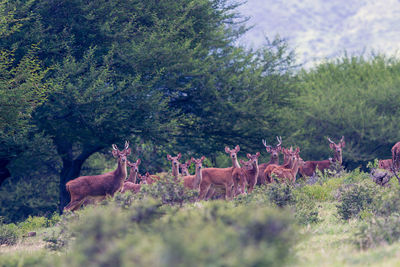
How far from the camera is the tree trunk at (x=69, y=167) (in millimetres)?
23984

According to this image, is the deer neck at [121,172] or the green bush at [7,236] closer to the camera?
the green bush at [7,236]

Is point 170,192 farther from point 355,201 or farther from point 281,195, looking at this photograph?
point 355,201

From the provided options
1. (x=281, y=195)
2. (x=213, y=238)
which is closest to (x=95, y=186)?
(x=281, y=195)

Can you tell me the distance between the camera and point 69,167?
25.3 metres

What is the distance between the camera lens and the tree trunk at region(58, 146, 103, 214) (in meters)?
24.0

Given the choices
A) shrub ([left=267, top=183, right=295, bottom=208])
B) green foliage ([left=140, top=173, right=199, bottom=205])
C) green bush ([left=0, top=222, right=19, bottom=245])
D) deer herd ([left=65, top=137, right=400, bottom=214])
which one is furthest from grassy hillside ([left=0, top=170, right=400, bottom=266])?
deer herd ([left=65, top=137, right=400, bottom=214])

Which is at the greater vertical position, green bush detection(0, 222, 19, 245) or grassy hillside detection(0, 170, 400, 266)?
grassy hillside detection(0, 170, 400, 266)

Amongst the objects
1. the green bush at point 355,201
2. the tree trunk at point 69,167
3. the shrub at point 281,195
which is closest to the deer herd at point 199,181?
the shrub at point 281,195

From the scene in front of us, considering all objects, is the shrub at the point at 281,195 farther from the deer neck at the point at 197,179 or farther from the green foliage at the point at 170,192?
the deer neck at the point at 197,179

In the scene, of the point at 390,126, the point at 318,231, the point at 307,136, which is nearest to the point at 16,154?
the point at 318,231

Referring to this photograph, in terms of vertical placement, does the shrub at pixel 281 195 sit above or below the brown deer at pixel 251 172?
above

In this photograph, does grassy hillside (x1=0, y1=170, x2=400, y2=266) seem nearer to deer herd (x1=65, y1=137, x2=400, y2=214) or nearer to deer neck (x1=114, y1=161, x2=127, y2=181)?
deer herd (x1=65, y1=137, x2=400, y2=214)

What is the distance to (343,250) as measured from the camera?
725 cm

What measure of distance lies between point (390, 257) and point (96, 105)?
48.6 ft
